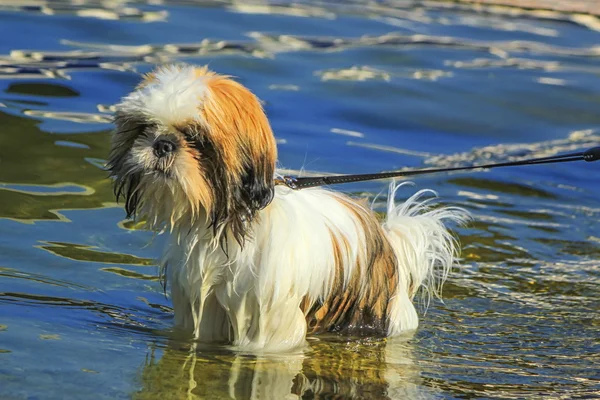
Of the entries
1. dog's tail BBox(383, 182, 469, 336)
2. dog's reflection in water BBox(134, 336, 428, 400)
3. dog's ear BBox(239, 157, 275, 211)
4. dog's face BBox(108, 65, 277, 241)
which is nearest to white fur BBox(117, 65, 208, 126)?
dog's face BBox(108, 65, 277, 241)

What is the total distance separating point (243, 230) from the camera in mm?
4441

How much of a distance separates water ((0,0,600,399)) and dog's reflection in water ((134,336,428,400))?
0.01 meters

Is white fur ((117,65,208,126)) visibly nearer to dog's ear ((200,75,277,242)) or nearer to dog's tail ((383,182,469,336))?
dog's ear ((200,75,277,242))

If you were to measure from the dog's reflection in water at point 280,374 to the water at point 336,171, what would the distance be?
0.01 m

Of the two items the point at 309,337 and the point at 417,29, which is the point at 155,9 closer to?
the point at 417,29

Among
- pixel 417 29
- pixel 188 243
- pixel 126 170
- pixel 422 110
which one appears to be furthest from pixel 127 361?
pixel 417 29

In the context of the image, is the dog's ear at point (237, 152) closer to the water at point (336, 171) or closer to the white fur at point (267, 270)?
the white fur at point (267, 270)

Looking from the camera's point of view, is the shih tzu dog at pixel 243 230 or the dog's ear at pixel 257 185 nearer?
the shih tzu dog at pixel 243 230

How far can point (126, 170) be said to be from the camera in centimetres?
429

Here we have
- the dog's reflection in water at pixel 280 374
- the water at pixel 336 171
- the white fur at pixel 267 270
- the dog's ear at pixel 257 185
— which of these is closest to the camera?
the dog's ear at pixel 257 185

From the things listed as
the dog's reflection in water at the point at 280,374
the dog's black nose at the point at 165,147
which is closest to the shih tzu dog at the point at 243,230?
the dog's black nose at the point at 165,147

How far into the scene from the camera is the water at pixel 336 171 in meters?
4.73

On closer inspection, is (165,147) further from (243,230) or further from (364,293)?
(364,293)

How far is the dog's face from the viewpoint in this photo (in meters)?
4.15
